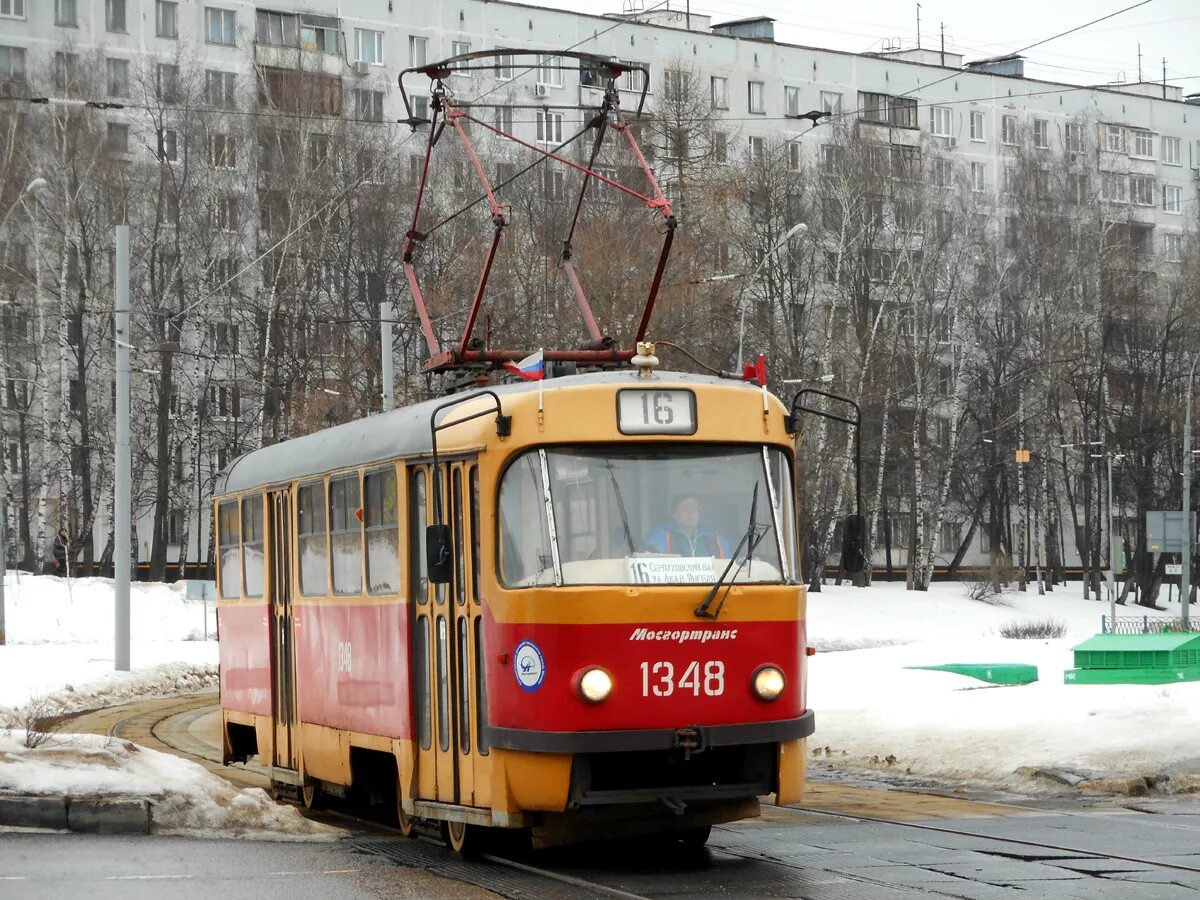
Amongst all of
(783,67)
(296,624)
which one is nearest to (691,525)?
(296,624)

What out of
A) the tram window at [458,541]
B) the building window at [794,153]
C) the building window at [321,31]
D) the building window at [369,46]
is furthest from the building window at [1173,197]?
the tram window at [458,541]

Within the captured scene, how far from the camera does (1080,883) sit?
9266 mm

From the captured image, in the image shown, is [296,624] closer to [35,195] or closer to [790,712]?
[790,712]

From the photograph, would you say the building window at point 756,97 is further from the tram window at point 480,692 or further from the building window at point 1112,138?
the tram window at point 480,692

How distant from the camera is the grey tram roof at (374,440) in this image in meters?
10.4

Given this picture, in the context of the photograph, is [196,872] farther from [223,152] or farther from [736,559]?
[223,152]

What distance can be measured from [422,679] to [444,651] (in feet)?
1.20

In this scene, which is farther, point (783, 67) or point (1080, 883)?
point (783, 67)

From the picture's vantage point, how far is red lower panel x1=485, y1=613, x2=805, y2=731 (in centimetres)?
973

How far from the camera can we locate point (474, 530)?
34.2ft

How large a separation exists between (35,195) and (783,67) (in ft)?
101

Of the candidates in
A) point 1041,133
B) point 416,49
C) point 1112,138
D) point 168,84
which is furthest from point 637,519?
point 1041,133

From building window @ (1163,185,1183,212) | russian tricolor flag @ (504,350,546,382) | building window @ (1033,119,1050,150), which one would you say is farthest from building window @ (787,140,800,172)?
russian tricolor flag @ (504,350,546,382)

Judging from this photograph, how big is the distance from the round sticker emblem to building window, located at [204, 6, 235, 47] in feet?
171
